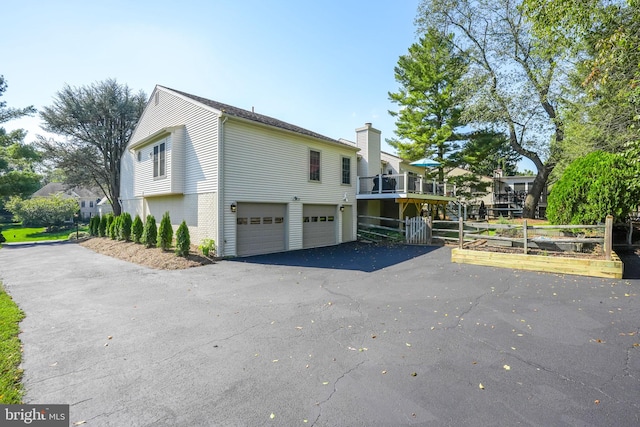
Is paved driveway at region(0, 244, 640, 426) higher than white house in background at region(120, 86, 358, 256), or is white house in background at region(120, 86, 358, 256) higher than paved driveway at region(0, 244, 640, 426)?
white house in background at region(120, 86, 358, 256)

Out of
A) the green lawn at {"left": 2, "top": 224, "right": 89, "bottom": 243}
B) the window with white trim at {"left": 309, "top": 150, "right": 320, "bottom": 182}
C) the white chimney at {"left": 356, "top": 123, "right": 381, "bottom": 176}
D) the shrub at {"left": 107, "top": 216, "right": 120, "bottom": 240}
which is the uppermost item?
the white chimney at {"left": 356, "top": 123, "right": 381, "bottom": 176}

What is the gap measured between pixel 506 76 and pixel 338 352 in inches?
919

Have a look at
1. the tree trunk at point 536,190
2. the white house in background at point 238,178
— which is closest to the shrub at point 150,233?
the white house in background at point 238,178

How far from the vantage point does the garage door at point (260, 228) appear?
11281 millimetres

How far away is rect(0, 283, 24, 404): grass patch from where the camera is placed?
279 cm

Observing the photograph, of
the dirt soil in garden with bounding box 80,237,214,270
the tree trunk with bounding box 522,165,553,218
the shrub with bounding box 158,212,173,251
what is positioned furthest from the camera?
the tree trunk with bounding box 522,165,553,218

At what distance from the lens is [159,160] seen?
43.4ft

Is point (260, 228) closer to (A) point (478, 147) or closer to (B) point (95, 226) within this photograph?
(B) point (95, 226)

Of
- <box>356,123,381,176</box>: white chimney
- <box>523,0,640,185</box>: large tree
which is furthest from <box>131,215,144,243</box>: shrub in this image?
<box>523,0,640,185</box>: large tree

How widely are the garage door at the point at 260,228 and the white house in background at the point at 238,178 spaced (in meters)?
0.04

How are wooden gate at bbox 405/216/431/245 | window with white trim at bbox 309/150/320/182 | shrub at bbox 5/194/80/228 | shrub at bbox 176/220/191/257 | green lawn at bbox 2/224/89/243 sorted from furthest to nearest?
shrub at bbox 5/194/80/228 → green lawn at bbox 2/224/89/243 → wooden gate at bbox 405/216/431/245 → window with white trim at bbox 309/150/320/182 → shrub at bbox 176/220/191/257

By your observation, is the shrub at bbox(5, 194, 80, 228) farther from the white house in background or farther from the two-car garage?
the two-car garage

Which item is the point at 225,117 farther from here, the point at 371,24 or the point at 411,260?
the point at 411,260

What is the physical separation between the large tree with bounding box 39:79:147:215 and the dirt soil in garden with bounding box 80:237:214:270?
15.5 metres
